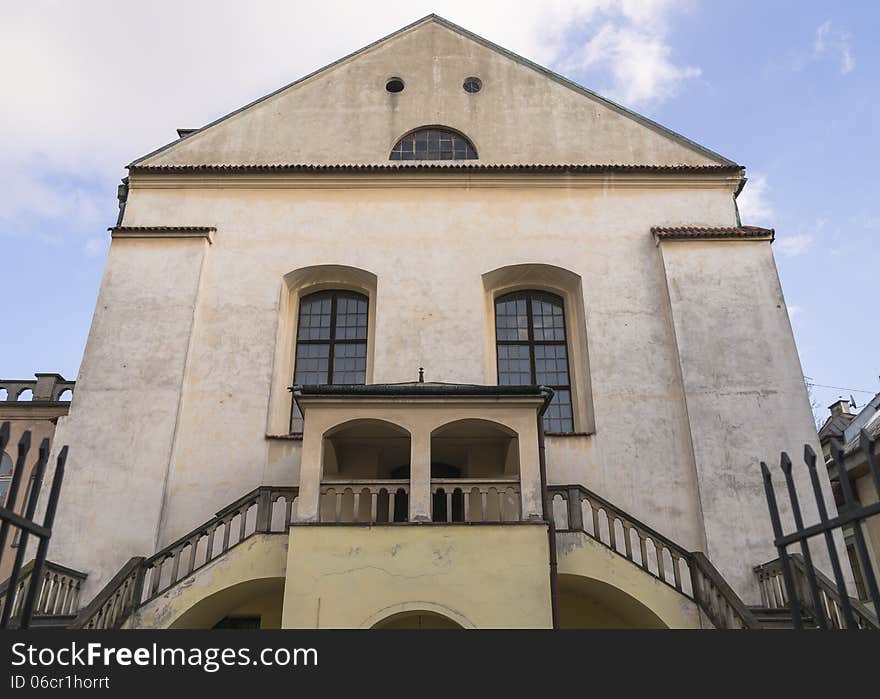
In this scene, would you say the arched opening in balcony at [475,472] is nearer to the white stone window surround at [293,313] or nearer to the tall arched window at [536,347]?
the tall arched window at [536,347]

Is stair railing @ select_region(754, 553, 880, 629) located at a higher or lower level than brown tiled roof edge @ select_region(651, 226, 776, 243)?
lower

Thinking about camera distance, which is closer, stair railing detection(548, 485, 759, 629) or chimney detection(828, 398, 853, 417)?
stair railing detection(548, 485, 759, 629)

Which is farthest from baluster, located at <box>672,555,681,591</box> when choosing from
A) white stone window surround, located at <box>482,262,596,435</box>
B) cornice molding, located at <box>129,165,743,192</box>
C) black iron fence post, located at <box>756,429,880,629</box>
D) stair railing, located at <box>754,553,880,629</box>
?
cornice molding, located at <box>129,165,743,192</box>

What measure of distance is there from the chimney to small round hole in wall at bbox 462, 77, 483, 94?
1652 centimetres

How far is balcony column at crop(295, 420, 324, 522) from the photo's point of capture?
11.2 metres

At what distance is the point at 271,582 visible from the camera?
1145 cm

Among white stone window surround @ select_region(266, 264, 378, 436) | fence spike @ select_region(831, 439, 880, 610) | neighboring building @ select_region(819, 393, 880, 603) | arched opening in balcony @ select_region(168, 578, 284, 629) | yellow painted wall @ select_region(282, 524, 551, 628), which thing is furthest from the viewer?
neighboring building @ select_region(819, 393, 880, 603)

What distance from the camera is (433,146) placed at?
17.2 meters

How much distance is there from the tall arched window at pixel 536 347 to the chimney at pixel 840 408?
48.2ft

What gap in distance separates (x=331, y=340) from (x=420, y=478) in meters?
4.93

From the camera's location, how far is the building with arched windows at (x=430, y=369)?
11.1 metres

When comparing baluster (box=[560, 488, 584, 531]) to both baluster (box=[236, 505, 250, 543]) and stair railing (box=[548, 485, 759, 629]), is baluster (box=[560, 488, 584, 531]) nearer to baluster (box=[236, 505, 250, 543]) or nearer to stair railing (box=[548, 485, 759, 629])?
stair railing (box=[548, 485, 759, 629])

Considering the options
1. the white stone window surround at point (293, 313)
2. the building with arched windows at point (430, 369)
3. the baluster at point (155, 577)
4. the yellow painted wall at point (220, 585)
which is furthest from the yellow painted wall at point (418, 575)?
the white stone window surround at point (293, 313)

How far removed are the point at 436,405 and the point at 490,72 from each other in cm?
955
